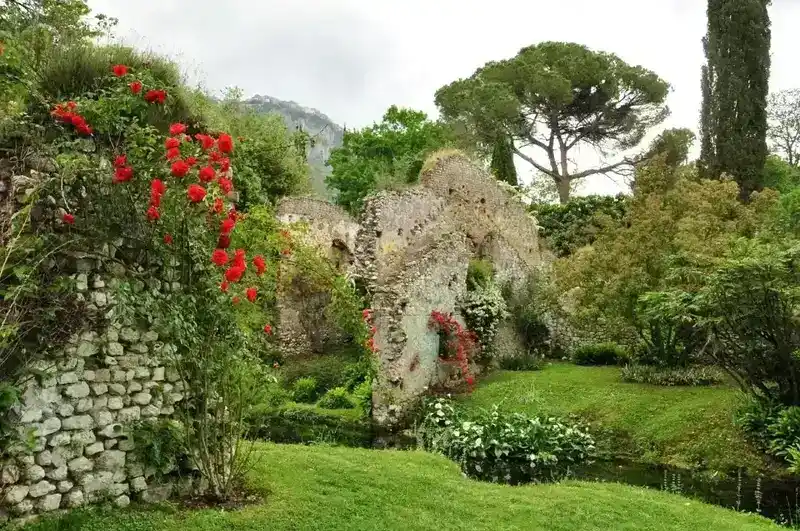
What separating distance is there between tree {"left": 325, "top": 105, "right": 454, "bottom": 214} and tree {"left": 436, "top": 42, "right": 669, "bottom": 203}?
247 centimetres

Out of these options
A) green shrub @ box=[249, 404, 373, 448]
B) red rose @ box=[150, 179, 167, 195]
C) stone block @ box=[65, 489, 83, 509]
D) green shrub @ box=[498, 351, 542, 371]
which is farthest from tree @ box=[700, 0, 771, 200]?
stone block @ box=[65, 489, 83, 509]

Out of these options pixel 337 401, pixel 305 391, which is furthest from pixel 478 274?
pixel 305 391

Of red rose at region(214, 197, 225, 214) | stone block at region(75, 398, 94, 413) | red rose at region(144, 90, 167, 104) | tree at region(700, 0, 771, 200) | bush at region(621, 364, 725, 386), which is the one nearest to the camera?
stone block at region(75, 398, 94, 413)

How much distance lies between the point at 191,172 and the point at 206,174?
22 cm

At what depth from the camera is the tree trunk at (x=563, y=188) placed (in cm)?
4162

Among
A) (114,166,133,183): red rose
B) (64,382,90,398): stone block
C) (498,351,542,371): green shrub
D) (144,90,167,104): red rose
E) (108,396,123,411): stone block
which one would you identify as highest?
(144,90,167,104): red rose

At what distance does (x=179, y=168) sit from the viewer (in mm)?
6336

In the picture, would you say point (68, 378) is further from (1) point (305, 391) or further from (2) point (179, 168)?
(1) point (305, 391)

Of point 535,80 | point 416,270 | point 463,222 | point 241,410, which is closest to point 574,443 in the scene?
point 416,270

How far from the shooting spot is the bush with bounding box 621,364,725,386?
55.9ft

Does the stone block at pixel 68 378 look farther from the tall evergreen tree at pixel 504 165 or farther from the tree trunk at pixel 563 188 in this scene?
the tree trunk at pixel 563 188

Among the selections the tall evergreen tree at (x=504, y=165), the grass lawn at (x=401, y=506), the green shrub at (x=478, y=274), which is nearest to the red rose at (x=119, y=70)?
the grass lawn at (x=401, y=506)

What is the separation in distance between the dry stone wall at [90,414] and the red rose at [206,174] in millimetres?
1318

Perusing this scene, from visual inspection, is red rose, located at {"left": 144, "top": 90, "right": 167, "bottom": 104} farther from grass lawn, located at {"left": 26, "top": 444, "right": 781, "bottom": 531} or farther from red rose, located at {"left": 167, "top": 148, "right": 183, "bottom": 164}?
grass lawn, located at {"left": 26, "top": 444, "right": 781, "bottom": 531}
